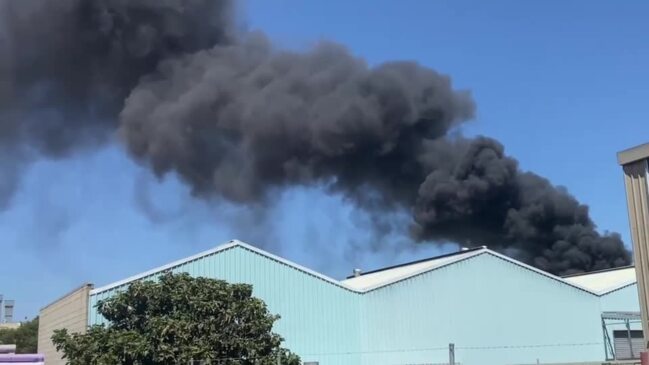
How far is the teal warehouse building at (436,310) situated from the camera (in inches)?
1153

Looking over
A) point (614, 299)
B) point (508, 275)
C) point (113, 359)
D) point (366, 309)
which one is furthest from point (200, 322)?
point (614, 299)

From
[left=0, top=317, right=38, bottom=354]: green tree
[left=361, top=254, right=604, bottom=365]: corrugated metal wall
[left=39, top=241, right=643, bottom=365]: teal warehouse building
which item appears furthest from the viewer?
[left=0, top=317, right=38, bottom=354]: green tree

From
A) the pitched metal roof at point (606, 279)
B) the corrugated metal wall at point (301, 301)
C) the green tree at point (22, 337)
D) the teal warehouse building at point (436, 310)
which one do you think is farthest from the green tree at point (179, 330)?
the green tree at point (22, 337)

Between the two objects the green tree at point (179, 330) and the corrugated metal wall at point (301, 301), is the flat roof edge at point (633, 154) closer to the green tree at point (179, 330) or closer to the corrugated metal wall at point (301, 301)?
the green tree at point (179, 330)

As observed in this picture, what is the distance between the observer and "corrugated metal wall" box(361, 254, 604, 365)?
31.7 meters

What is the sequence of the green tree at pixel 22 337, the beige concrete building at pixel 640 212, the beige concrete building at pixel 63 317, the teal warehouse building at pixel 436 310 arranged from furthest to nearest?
the green tree at pixel 22 337, the teal warehouse building at pixel 436 310, the beige concrete building at pixel 63 317, the beige concrete building at pixel 640 212

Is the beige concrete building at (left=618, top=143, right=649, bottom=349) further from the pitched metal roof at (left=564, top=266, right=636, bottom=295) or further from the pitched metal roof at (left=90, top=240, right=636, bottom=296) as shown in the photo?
the pitched metal roof at (left=564, top=266, right=636, bottom=295)

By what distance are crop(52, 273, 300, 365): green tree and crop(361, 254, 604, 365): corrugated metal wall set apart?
421 inches

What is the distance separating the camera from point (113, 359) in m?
19.5

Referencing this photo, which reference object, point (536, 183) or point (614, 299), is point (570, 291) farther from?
point (536, 183)

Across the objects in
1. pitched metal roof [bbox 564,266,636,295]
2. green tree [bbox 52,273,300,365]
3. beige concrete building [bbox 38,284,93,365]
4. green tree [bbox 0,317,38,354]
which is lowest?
green tree [bbox 52,273,300,365]

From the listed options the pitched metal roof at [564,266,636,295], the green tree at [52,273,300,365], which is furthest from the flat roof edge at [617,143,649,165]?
the pitched metal roof at [564,266,636,295]

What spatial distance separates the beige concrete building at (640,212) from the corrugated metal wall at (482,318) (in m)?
18.6

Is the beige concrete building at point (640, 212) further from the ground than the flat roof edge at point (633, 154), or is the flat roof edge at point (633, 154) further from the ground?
the flat roof edge at point (633, 154)
